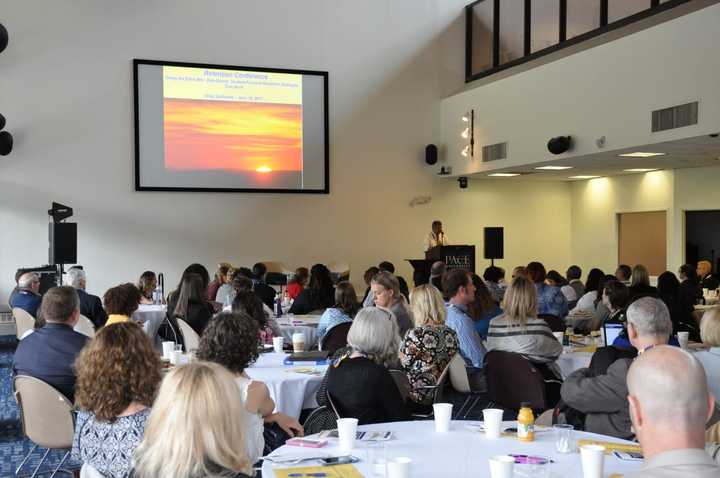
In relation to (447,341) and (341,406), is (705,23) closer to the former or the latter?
(447,341)

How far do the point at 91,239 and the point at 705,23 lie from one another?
10483mm

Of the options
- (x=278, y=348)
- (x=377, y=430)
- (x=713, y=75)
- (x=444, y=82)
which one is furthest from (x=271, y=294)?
(x=444, y=82)

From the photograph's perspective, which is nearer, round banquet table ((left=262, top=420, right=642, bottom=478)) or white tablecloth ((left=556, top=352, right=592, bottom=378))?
round banquet table ((left=262, top=420, right=642, bottom=478))

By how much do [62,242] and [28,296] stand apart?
12.8 ft

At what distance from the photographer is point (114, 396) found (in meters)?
3.12

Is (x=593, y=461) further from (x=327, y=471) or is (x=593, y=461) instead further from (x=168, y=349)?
(x=168, y=349)

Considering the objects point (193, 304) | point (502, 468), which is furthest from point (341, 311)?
point (502, 468)

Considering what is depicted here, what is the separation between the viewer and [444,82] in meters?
17.2

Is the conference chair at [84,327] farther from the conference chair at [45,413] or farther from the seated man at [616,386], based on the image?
the seated man at [616,386]

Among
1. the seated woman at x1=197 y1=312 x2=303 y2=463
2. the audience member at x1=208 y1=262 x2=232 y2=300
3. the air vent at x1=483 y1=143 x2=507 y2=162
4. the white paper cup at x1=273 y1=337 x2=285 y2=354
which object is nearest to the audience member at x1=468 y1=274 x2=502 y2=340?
the white paper cup at x1=273 y1=337 x2=285 y2=354

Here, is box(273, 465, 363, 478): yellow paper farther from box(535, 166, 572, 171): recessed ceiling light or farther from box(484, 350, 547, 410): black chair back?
box(535, 166, 572, 171): recessed ceiling light

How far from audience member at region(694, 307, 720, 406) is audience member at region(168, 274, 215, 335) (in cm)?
492

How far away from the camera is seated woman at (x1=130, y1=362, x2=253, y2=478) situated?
7.23ft

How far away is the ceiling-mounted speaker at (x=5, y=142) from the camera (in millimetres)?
14102
